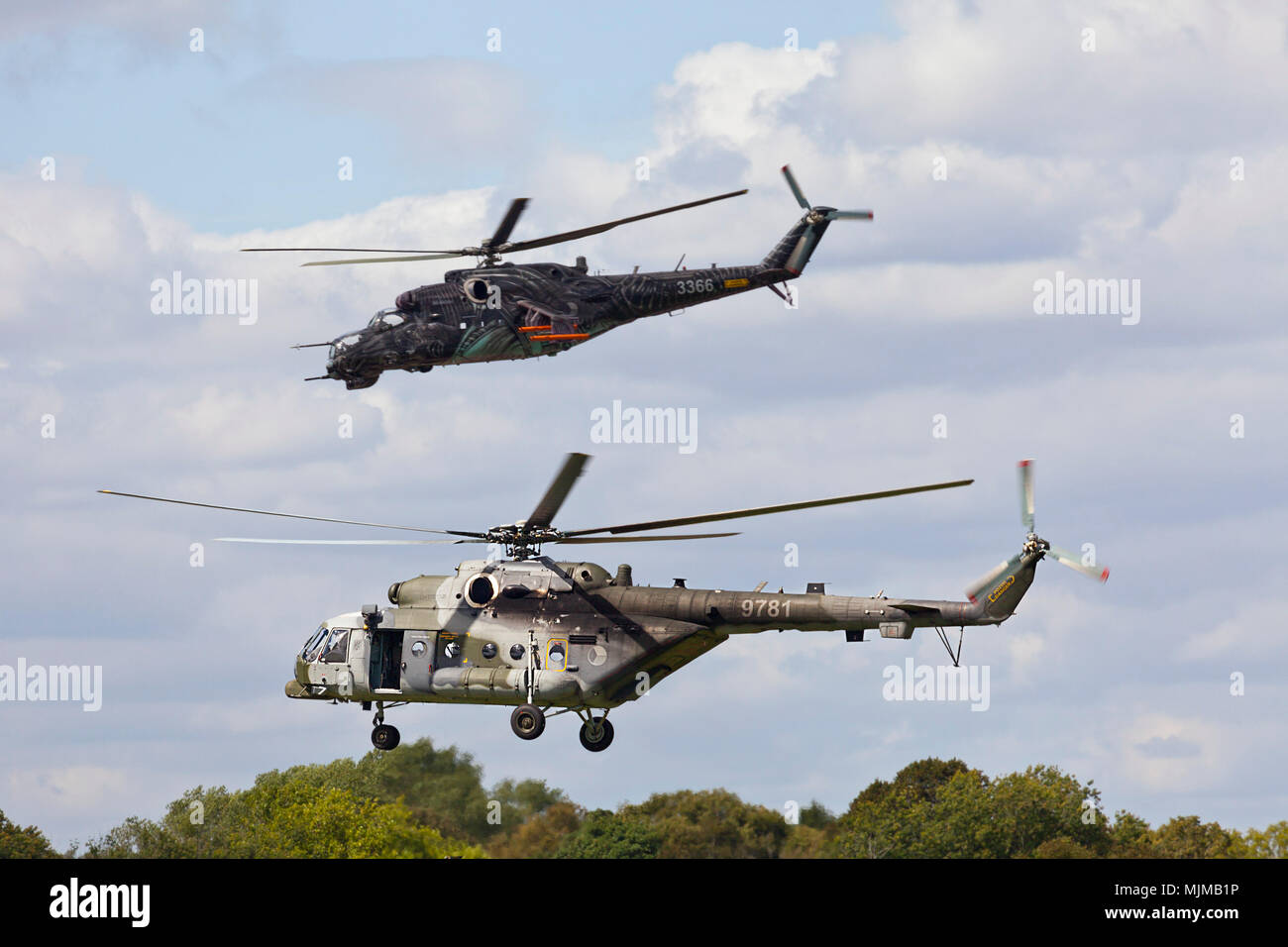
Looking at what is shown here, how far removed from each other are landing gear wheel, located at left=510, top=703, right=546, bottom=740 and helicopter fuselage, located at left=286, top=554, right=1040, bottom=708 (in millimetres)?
345

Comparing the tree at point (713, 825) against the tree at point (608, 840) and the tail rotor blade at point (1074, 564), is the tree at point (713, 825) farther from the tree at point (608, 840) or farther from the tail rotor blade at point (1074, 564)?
the tail rotor blade at point (1074, 564)

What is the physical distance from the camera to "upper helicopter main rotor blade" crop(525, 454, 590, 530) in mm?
48125

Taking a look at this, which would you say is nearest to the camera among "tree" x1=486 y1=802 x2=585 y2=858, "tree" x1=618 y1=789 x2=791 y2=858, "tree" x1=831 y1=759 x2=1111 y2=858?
"tree" x1=486 y1=802 x2=585 y2=858

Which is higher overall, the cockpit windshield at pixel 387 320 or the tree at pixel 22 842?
the cockpit windshield at pixel 387 320

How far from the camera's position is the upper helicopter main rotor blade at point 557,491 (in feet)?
158

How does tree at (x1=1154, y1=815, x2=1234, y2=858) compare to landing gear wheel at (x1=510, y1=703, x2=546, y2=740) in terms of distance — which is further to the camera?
tree at (x1=1154, y1=815, x2=1234, y2=858)

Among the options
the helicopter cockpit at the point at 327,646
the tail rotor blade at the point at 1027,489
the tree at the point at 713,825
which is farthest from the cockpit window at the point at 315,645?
the tree at the point at 713,825

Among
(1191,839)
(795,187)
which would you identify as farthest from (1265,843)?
(795,187)

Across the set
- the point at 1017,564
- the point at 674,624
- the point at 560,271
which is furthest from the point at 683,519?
the point at 560,271

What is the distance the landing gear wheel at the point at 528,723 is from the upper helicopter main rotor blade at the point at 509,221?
43.7ft

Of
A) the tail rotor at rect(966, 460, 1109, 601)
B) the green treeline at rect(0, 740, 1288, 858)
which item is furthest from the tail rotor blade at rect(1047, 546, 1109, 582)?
the green treeline at rect(0, 740, 1288, 858)

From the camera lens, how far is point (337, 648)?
51344 millimetres

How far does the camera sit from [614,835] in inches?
3174

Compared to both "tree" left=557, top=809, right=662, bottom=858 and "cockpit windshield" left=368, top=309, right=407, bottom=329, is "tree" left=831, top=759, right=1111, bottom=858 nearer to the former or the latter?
"tree" left=557, top=809, right=662, bottom=858
